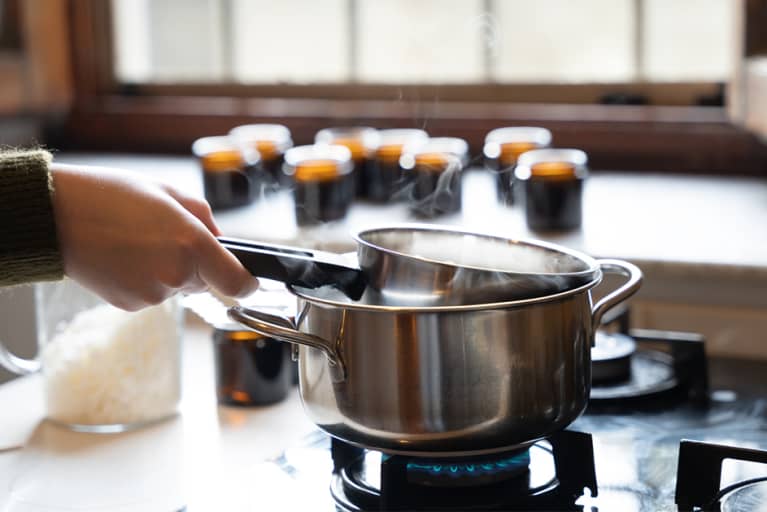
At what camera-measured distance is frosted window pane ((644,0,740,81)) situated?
1.60m

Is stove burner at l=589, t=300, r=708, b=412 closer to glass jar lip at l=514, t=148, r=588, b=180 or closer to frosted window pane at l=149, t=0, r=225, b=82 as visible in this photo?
glass jar lip at l=514, t=148, r=588, b=180

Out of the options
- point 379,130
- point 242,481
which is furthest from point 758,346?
point 379,130

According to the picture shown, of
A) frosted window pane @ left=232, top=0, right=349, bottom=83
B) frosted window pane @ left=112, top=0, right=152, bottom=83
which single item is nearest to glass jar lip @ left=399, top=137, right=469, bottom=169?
frosted window pane @ left=232, top=0, right=349, bottom=83

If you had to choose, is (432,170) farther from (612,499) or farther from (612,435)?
(612,499)

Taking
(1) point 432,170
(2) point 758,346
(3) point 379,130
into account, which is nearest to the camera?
(2) point 758,346

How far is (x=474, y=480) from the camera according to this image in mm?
719

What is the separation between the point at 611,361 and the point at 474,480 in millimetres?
277

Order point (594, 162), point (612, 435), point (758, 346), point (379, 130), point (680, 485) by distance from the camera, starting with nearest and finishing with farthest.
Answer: point (680, 485) < point (612, 435) < point (758, 346) < point (594, 162) < point (379, 130)

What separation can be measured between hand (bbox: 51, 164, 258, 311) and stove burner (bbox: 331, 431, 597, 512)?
157mm

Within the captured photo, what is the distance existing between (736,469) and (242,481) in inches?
→ 14.2

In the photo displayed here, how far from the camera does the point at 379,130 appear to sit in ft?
5.65

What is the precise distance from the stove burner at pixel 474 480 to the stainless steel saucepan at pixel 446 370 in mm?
40

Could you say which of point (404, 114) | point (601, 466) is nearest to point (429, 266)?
point (601, 466)

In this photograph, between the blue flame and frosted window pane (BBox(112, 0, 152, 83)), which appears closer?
the blue flame
